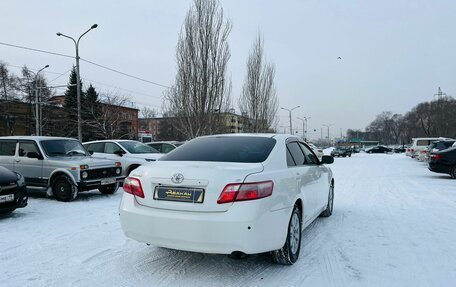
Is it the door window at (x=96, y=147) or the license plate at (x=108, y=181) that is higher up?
the door window at (x=96, y=147)

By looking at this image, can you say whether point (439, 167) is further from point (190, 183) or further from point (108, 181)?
point (190, 183)

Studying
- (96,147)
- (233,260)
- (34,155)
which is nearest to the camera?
(233,260)

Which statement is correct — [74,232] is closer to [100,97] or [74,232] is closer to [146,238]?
[146,238]

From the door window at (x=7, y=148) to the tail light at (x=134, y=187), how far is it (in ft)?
23.7

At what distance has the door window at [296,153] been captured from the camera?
4809 millimetres

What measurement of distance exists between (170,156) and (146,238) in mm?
1177

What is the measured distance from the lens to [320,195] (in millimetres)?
5637

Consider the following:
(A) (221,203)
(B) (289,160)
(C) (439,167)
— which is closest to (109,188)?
(B) (289,160)

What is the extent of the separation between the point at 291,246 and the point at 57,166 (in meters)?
7.02

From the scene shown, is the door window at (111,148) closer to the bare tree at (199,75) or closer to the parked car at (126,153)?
the parked car at (126,153)

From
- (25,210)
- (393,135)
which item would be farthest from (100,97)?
(393,135)

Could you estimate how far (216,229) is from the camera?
3.42 m

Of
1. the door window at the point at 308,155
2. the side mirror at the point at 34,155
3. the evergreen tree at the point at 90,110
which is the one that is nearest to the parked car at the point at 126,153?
the side mirror at the point at 34,155

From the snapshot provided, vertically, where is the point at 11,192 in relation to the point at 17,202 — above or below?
above
